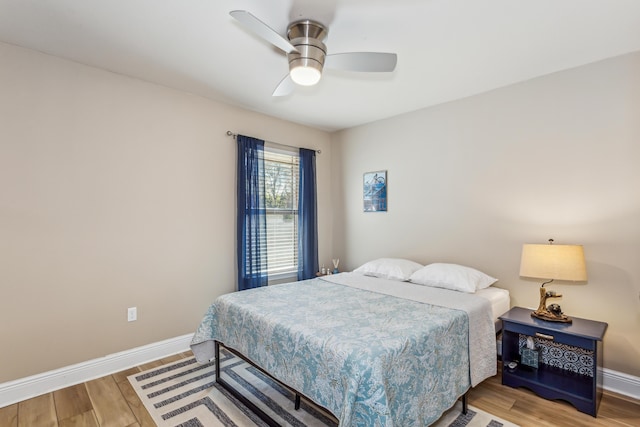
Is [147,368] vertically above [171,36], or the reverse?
[171,36]

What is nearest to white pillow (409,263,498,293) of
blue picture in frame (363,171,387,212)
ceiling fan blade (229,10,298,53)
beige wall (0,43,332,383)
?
blue picture in frame (363,171,387,212)

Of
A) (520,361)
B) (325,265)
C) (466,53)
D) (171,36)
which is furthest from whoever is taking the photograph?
(325,265)

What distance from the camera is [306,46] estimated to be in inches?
77.3

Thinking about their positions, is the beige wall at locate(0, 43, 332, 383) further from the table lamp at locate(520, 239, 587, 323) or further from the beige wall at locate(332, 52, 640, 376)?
the table lamp at locate(520, 239, 587, 323)

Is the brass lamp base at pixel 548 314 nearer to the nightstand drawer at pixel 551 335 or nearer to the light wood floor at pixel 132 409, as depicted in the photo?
the nightstand drawer at pixel 551 335

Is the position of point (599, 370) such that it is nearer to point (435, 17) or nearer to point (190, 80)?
point (435, 17)

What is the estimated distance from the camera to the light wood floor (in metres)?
2.02

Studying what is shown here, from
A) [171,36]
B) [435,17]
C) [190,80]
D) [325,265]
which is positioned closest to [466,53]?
[435,17]

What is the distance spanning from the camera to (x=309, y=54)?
1964 millimetres

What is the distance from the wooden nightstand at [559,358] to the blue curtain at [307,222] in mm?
2292

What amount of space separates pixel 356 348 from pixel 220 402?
1308mm

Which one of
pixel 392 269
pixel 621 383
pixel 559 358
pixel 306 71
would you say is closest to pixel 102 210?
pixel 306 71

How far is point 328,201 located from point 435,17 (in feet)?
9.38

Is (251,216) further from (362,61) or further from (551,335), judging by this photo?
(551,335)
